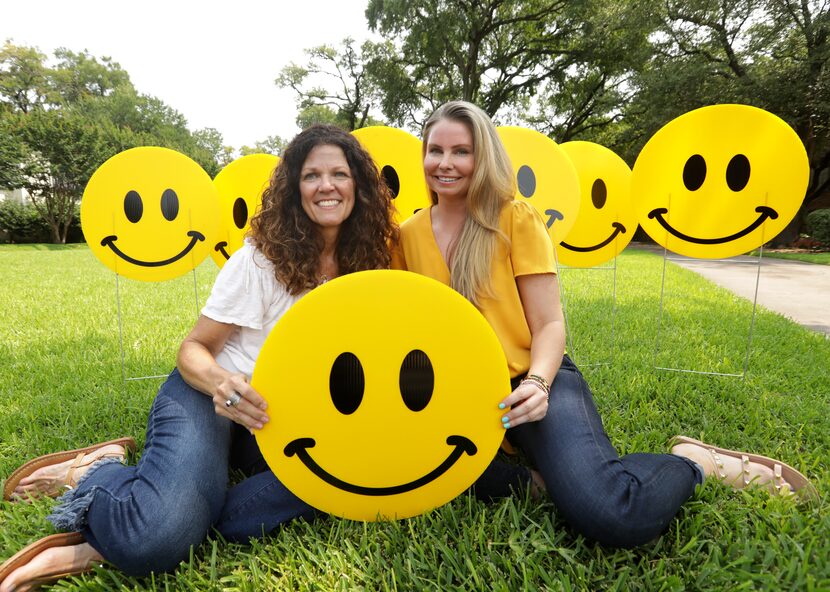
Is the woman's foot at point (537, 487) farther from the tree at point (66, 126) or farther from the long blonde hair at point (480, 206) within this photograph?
the tree at point (66, 126)

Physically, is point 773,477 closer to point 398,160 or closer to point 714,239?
point 714,239

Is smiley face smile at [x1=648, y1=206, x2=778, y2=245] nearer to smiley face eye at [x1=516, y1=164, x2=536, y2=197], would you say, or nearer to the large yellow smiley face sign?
smiley face eye at [x1=516, y1=164, x2=536, y2=197]

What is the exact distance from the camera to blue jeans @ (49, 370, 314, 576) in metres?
1.24

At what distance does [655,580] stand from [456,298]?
0.88 metres

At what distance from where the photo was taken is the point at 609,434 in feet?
6.52

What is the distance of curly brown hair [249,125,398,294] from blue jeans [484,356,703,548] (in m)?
0.82

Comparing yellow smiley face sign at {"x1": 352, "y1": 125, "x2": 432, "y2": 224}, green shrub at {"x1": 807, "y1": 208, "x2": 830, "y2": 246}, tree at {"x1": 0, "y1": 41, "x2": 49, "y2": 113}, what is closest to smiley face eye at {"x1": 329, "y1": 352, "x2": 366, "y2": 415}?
yellow smiley face sign at {"x1": 352, "y1": 125, "x2": 432, "y2": 224}

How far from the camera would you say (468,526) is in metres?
1.41

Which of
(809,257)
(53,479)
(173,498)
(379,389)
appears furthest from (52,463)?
(809,257)

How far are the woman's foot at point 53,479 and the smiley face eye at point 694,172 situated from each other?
2860mm

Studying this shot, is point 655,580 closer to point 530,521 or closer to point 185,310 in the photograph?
point 530,521

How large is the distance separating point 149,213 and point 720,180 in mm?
2900

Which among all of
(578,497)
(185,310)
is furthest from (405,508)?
(185,310)

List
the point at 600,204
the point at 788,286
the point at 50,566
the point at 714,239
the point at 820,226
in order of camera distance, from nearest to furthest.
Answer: the point at 50,566 < the point at 714,239 < the point at 600,204 < the point at 788,286 < the point at 820,226
